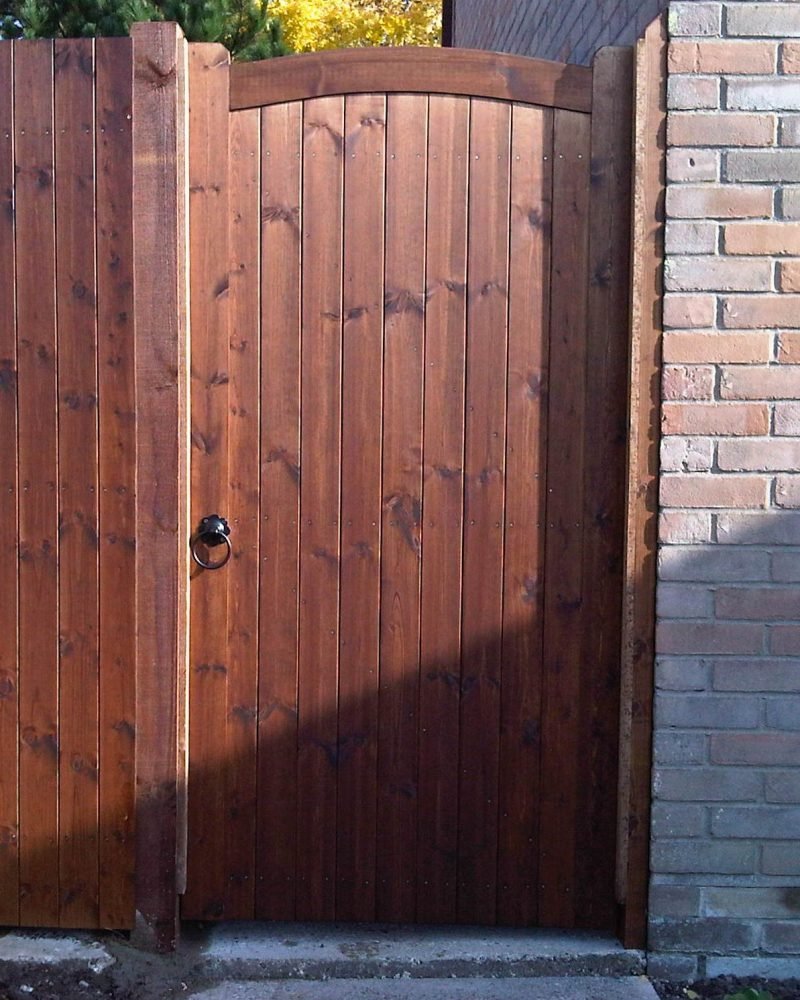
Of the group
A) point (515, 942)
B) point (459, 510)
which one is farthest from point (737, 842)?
point (459, 510)

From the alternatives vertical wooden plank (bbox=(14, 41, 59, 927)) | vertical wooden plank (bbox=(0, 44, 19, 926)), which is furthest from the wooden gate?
vertical wooden plank (bbox=(0, 44, 19, 926))

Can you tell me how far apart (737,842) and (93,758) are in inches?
70.2

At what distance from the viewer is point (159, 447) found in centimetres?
294

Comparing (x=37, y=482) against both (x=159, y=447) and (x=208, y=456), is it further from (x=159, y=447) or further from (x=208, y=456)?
(x=208, y=456)

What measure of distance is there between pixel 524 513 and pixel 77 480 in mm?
1240

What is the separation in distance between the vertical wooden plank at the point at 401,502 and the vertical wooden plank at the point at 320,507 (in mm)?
137

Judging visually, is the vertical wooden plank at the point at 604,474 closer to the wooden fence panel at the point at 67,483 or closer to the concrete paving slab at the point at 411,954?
the concrete paving slab at the point at 411,954

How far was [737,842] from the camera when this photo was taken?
290 cm

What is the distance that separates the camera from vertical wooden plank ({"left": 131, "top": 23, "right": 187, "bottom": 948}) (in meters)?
2.88

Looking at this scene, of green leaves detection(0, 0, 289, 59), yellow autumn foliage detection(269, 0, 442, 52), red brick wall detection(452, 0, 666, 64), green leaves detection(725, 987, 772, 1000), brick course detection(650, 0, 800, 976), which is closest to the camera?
green leaves detection(725, 987, 772, 1000)

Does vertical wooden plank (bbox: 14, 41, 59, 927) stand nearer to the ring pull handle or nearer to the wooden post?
the wooden post

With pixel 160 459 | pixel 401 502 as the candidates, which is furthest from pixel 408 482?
pixel 160 459

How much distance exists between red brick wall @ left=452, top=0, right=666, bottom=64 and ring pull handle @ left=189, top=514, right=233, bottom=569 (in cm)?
187

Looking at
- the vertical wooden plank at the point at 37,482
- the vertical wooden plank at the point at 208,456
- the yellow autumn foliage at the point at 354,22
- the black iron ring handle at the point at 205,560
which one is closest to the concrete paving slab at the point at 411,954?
the vertical wooden plank at the point at 208,456
